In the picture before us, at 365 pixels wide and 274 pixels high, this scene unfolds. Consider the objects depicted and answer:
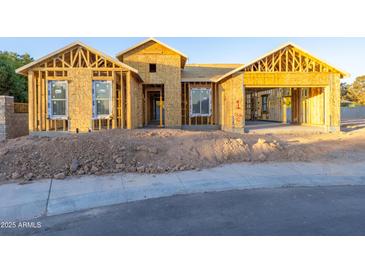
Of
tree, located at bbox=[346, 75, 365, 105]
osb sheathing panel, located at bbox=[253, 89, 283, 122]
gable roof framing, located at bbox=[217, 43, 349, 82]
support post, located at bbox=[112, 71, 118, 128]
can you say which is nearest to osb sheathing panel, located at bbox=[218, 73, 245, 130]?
gable roof framing, located at bbox=[217, 43, 349, 82]

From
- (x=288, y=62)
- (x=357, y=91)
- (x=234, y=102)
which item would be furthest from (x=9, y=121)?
(x=357, y=91)

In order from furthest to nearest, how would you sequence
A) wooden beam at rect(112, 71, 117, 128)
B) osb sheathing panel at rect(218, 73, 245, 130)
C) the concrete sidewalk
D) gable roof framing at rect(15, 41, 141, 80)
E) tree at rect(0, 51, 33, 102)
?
tree at rect(0, 51, 33, 102)
osb sheathing panel at rect(218, 73, 245, 130)
wooden beam at rect(112, 71, 117, 128)
gable roof framing at rect(15, 41, 141, 80)
the concrete sidewalk

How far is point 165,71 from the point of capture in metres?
22.4

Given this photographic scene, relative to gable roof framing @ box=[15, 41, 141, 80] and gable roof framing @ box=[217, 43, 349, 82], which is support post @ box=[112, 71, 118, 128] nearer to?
gable roof framing @ box=[15, 41, 141, 80]

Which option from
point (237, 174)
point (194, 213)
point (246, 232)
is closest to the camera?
point (246, 232)

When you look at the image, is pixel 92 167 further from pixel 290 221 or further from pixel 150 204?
pixel 290 221

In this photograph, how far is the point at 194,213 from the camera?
6.28 m

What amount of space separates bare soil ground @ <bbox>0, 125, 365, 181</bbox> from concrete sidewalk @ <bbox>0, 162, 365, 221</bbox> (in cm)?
57

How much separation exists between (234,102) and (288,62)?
4.24 meters

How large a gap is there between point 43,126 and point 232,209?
13.8m

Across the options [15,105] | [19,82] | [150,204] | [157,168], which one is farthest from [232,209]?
[19,82]

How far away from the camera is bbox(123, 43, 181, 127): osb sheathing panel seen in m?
22.3

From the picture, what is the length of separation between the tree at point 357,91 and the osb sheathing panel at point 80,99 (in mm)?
54800

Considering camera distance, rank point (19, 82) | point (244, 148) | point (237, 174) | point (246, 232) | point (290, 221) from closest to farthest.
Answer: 1. point (246, 232)
2. point (290, 221)
3. point (237, 174)
4. point (244, 148)
5. point (19, 82)
